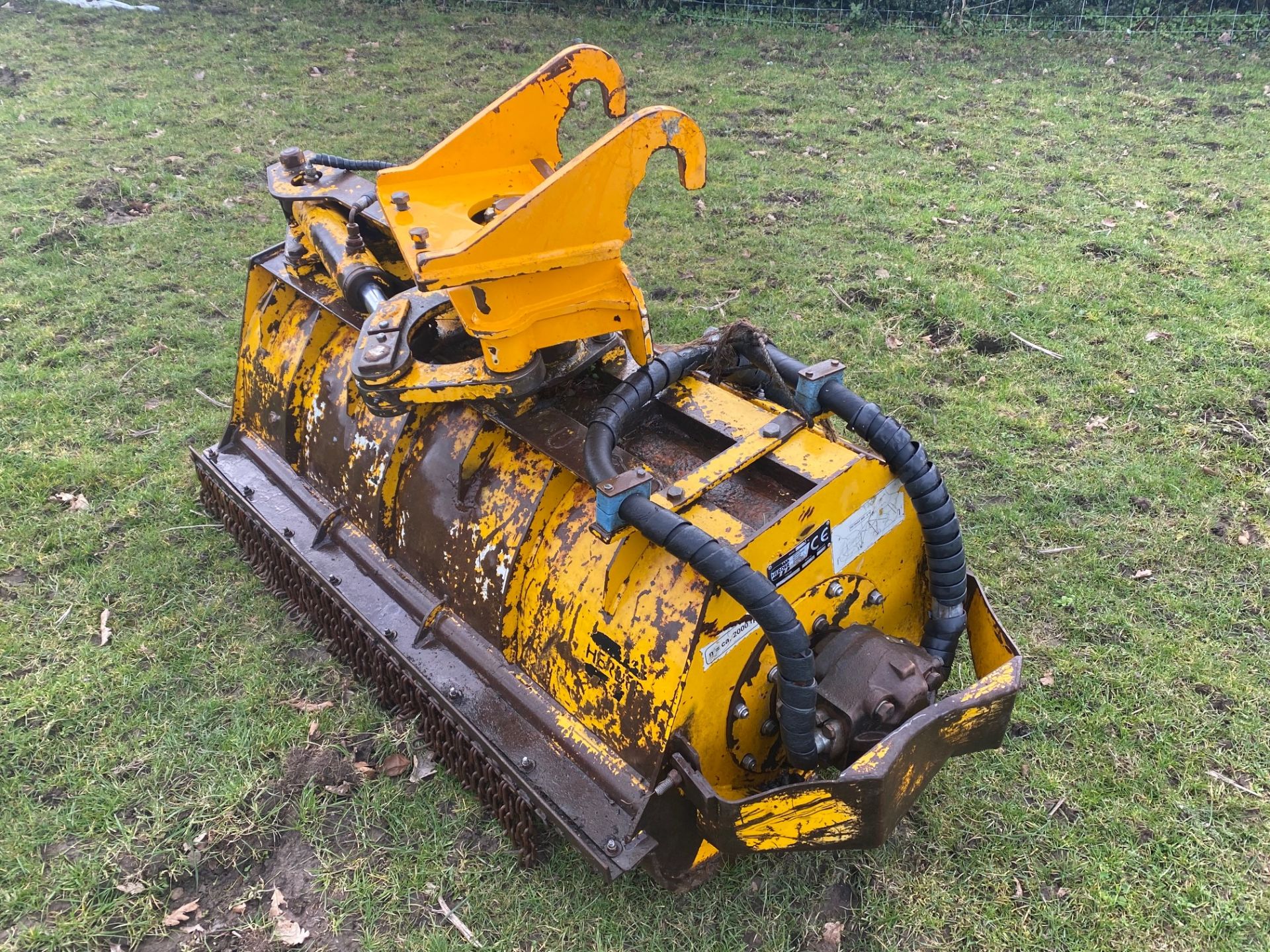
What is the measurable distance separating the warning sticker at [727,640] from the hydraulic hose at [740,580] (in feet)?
0.30

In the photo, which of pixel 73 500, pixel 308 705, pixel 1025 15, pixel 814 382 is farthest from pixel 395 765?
pixel 1025 15

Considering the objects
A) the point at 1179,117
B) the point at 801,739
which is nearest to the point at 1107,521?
the point at 801,739

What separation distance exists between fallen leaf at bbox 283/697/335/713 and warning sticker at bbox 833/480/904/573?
7.11ft

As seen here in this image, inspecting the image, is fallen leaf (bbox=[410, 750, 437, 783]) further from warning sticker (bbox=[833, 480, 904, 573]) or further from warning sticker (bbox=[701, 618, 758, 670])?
warning sticker (bbox=[833, 480, 904, 573])

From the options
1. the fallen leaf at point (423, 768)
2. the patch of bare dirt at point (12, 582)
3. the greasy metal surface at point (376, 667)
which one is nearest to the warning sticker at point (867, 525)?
the greasy metal surface at point (376, 667)

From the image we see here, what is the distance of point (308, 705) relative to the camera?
3.64 meters

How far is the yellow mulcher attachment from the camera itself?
8.13 ft

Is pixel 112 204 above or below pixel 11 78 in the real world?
below

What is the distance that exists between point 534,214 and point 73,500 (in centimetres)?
350

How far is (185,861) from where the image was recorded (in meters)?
3.11

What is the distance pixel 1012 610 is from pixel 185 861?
11.3ft

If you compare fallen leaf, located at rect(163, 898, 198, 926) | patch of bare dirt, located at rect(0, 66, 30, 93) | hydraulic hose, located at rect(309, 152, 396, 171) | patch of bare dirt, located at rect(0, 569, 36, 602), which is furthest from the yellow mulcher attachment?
patch of bare dirt, located at rect(0, 66, 30, 93)

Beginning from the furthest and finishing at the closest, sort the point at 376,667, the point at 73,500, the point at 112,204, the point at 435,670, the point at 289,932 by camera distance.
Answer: the point at 112,204 → the point at 73,500 → the point at 376,667 → the point at 435,670 → the point at 289,932

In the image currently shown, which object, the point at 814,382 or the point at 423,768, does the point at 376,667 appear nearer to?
the point at 423,768
